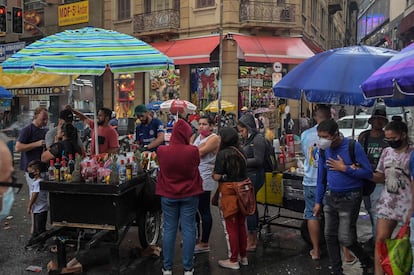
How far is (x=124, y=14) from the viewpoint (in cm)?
2545

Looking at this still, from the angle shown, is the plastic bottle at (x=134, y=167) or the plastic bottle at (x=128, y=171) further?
the plastic bottle at (x=134, y=167)

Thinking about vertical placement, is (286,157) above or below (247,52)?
below

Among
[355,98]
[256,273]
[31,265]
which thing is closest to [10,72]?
[31,265]

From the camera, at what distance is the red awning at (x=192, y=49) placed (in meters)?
20.8

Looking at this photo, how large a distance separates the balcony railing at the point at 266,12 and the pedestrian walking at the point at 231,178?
17.4 m

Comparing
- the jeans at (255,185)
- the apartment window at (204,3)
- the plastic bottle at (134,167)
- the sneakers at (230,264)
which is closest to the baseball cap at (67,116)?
the plastic bottle at (134,167)

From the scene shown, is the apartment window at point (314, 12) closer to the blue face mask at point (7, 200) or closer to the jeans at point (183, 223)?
the jeans at point (183, 223)

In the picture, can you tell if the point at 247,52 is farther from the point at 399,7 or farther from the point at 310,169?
the point at 399,7

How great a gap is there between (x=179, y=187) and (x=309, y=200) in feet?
5.94

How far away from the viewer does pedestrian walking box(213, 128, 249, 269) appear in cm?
510

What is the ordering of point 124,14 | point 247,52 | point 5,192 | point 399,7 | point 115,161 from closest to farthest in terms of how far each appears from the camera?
1. point 5,192
2. point 115,161
3. point 247,52
4. point 124,14
5. point 399,7

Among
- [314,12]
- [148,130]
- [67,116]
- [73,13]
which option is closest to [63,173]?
[67,116]

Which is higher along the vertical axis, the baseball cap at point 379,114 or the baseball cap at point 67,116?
the baseball cap at point 379,114

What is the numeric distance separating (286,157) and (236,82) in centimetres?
1514
